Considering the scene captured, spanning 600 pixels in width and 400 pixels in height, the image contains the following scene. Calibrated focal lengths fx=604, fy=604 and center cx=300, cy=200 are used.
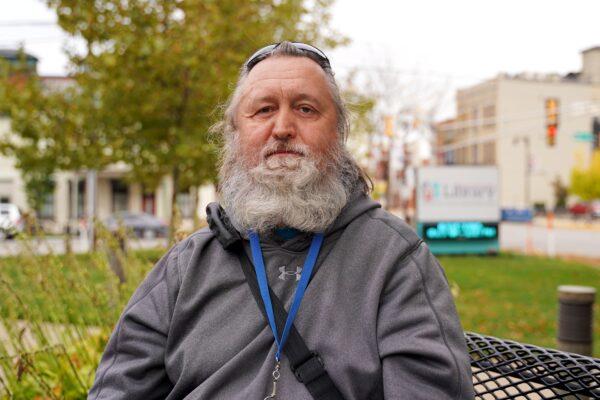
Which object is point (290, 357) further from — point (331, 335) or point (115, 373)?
point (115, 373)

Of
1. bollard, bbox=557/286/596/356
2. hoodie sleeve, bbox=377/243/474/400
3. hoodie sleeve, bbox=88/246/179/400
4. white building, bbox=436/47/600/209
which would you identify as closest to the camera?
hoodie sleeve, bbox=377/243/474/400

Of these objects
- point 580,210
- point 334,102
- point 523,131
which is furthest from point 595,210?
point 334,102

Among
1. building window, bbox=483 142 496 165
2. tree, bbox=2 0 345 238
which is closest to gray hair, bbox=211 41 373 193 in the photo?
tree, bbox=2 0 345 238

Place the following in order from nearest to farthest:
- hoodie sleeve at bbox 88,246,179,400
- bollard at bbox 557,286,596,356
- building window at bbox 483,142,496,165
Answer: hoodie sleeve at bbox 88,246,179,400 < bollard at bbox 557,286,596,356 < building window at bbox 483,142,496,165

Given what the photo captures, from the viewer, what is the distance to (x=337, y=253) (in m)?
1.82

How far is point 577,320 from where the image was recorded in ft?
15.2

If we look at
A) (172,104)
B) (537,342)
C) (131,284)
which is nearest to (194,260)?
(131,284)

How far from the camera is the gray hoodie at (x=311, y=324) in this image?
5.27 feet

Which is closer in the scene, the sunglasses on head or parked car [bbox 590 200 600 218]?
the sunglasses on head

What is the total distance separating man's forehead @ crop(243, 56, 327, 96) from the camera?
1975 millimetres

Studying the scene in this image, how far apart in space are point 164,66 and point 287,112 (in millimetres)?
8011

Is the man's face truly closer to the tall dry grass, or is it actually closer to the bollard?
the tall dry grass

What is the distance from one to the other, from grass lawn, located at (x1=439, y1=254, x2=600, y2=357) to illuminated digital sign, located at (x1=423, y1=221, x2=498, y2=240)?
0.63m

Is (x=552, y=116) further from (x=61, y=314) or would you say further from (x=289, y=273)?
(x=289, y=273)
